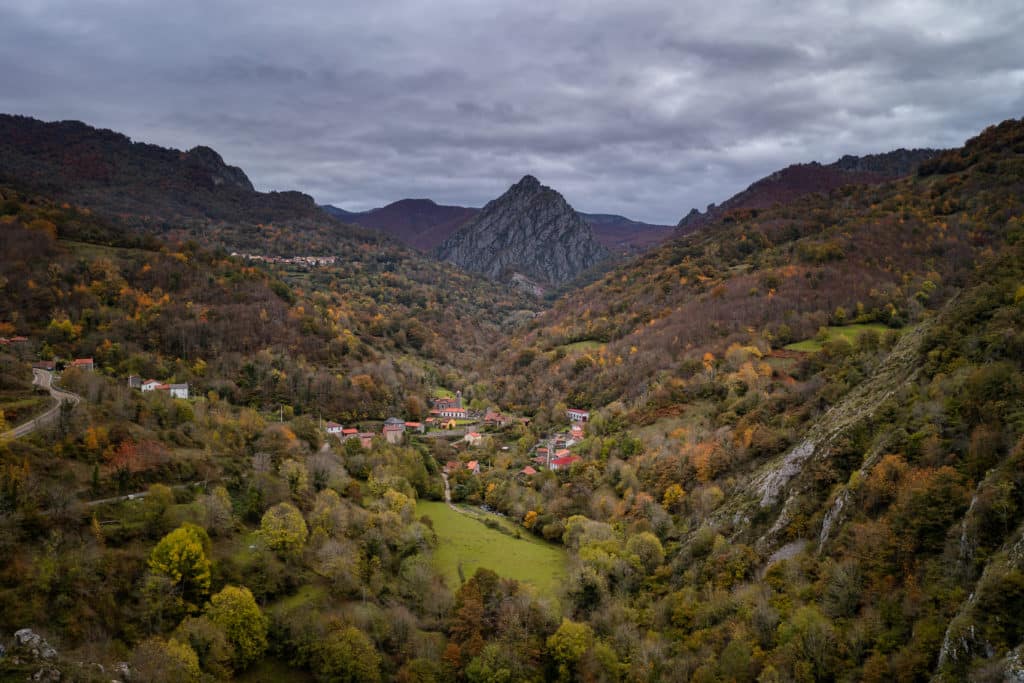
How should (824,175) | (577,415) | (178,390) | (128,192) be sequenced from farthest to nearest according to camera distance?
(824,175), (128,192), (577,415), (178,390)

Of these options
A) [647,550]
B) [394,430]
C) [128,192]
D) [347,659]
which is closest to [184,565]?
[347,659]

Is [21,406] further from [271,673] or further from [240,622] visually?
[271,673]

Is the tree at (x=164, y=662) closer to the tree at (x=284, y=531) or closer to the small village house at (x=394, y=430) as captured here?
the tree at (x=284, y=531)

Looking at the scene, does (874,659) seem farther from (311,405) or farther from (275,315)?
(275,315)

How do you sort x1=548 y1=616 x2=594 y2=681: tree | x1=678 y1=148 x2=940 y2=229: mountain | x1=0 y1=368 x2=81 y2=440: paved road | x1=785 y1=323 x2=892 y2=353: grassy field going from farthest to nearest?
x1=678 y1=148 x2=940 y2=229: mountain < x1=785 y1=323 x2=892 y2=353: grassy field < x1=0 y1=368 x2=81 y2=440: paved road < x1=548 y1=616 x2=594 y2=681: tree

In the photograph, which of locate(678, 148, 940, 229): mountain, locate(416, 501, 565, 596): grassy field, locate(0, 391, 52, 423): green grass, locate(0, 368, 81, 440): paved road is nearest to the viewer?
locate(0, 368, 81, 440): paved road

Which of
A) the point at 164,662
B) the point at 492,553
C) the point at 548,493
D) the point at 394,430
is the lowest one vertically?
the point at 492,553

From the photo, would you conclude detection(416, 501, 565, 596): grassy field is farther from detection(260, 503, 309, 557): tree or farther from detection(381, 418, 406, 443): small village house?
detection(381, 418, 406, 443): small village house

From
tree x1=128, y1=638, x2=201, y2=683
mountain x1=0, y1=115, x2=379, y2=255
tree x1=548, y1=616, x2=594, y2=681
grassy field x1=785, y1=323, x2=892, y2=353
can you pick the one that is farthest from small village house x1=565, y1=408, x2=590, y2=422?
mountain x1=0, y1=115, x2=379, y2=255
